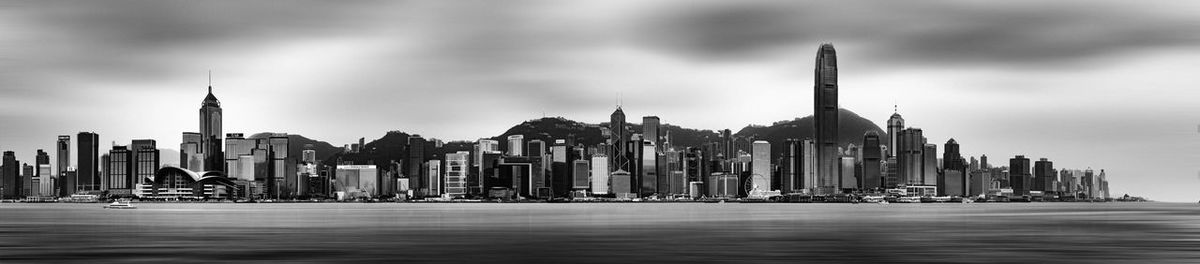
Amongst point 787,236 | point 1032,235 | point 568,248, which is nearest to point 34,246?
point 568,248

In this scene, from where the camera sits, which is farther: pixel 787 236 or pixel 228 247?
pixel 787 236

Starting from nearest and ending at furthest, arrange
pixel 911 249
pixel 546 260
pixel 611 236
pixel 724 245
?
pixel 546 260
pixel 911 249
pixel 724 245
pixel 611 236

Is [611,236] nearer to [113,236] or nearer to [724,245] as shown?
[724,245]

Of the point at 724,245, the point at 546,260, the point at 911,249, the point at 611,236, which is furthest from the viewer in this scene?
the point at 611,236

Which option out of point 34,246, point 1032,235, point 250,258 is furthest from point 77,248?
point 1032,235

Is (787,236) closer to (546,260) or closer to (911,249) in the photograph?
(911,249)

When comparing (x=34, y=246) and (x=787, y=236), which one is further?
(x=787, y=236)

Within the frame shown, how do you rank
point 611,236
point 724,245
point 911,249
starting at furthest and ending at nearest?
1. point 611,236
2. point 724,245
3. point 911,249

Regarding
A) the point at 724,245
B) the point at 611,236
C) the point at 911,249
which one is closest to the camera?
the point at 911,249
